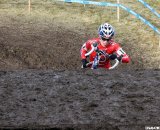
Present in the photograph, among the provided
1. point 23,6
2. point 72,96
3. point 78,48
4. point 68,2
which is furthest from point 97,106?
point 68,2

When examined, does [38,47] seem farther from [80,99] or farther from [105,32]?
[80,99]

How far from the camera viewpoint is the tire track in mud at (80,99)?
100.0 inches

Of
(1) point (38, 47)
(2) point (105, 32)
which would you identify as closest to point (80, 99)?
(2) point (105, 32)

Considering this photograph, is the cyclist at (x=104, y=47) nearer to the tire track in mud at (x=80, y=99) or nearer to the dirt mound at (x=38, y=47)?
the dirt mound at (x=38, y=47)

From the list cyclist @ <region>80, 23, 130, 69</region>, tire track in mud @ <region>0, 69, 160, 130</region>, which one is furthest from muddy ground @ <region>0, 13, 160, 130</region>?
cyclist @ <region>80, 23, 130, 69</region>

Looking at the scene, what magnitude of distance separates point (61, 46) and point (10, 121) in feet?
51.1

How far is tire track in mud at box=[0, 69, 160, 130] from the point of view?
2539 mm

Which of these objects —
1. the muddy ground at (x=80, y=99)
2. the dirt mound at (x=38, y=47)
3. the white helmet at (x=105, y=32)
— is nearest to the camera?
the muddy ground at (x=80, y=99)

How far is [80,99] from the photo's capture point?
2951 millimetres

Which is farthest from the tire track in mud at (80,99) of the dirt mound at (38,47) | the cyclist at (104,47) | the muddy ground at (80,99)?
the dirt mound at (38,47)

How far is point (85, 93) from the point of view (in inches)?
121

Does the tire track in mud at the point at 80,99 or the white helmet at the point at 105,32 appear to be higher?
the white helmet at the point at 105,32

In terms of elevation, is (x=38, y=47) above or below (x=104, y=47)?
below

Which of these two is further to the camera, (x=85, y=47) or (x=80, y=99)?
(x=85, y=47)
